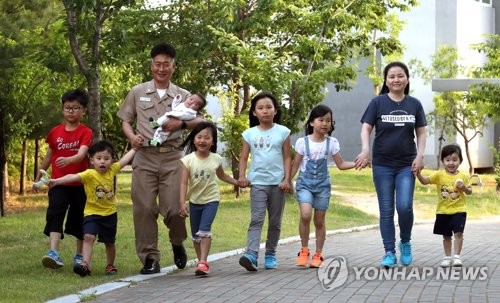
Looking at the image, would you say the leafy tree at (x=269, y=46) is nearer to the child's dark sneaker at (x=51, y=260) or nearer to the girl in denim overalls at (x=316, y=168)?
the girl in denim overalls at (x=316, y=168)

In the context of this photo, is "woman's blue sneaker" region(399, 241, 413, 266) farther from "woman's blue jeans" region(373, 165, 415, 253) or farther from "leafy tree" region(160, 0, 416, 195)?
"leafy tree" region(160, 0, 416, 195)

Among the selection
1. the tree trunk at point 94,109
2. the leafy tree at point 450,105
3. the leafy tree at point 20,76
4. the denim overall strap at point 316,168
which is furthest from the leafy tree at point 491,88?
the denim overall strap at point 316,168

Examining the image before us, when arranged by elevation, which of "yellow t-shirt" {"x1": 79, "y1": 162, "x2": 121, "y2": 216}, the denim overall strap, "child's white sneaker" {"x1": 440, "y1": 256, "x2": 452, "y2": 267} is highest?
the denim overall strap

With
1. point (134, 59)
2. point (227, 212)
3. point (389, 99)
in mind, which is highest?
point (134, 59)

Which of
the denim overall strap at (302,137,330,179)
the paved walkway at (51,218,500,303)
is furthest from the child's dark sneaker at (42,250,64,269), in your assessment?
the denim overall strap at (302,137,330,179)

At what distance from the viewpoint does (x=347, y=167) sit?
9969 mm

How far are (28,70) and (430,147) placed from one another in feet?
86.0

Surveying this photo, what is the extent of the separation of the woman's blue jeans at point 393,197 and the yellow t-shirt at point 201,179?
1537 mm

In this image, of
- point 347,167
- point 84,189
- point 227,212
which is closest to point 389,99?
point 347,167

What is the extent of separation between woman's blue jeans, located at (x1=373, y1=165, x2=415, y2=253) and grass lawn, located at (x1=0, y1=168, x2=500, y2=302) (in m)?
2.44

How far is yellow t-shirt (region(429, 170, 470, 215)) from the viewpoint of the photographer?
32.3 feet

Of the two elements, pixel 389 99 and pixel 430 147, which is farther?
pixel 430 147

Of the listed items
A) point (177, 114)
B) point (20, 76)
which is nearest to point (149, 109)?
A: point (177, 114)

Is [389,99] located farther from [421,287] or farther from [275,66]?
[275,66]
